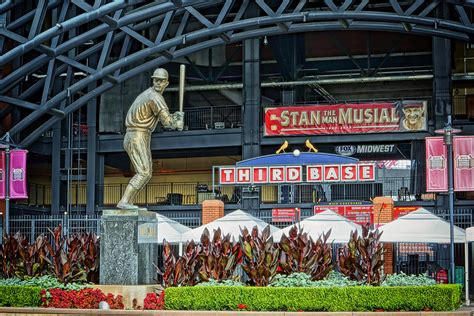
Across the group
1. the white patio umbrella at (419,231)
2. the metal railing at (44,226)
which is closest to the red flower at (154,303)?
the white patio umbrella at (419,231)

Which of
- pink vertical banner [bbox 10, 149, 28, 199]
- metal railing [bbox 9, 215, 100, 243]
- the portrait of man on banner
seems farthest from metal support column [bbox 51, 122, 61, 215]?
the portrait of man on banner

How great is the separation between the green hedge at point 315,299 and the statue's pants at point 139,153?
112 inches

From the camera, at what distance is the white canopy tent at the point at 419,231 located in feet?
111

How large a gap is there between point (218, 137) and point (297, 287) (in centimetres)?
2893

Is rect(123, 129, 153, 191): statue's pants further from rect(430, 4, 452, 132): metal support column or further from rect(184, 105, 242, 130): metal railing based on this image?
rect(184, 105, 242, 130): metal railing

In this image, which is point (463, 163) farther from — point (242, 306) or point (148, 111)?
point (242, 306)

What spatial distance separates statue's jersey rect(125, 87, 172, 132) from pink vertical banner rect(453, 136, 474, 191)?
2318 cm

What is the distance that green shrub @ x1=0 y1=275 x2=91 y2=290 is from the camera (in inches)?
875

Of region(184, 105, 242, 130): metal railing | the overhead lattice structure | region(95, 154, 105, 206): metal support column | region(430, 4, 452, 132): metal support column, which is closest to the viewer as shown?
the overhead lattice structure

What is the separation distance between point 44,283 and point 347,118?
27.4m

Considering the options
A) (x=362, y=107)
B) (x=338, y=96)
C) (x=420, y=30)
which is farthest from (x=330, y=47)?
(x=420, y=30)

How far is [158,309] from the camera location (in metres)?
21.1

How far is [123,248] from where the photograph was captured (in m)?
21.7

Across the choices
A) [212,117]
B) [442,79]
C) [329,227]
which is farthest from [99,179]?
[329,227]
